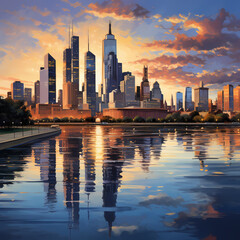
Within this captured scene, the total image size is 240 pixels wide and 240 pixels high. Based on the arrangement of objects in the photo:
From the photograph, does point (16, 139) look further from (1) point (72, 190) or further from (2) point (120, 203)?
(2) point (120, 203)

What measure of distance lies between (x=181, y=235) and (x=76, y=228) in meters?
2.27

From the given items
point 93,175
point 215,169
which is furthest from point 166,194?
point 215,169

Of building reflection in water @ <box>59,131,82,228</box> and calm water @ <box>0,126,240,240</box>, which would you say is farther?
building reflection in water @ <box>59,131,82,228</box>

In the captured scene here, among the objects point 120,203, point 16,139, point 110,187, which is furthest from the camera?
point 16,139

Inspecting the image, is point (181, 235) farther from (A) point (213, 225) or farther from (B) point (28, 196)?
(B) point (28, 196)

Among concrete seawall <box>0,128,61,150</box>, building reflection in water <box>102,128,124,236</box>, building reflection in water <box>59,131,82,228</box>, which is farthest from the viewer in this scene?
concrete seawall <box>0,128,61,150</box>

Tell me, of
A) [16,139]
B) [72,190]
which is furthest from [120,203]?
[16,139]

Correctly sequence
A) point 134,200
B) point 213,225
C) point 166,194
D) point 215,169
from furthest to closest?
point 215,169
point 166,194
point 134,200
point 213,225

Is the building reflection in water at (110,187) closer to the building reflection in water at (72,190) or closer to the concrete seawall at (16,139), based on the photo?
the building reflection in water at (72,190)

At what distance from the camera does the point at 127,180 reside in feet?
44.7

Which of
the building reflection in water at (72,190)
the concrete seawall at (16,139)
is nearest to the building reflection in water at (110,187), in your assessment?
the building reflection in water at (72,190)

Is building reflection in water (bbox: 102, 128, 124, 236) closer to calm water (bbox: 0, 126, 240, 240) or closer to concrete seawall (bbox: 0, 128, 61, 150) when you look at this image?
calm water (bbox: 0, 126, 240, 240)

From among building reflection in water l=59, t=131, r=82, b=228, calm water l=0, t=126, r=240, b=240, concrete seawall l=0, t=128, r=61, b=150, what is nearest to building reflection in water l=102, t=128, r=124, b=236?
calm water l=0, t=126, r=240, b=240

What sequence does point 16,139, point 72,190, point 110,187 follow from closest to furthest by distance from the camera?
point 72,190 < point 110,187 < point 16,139
